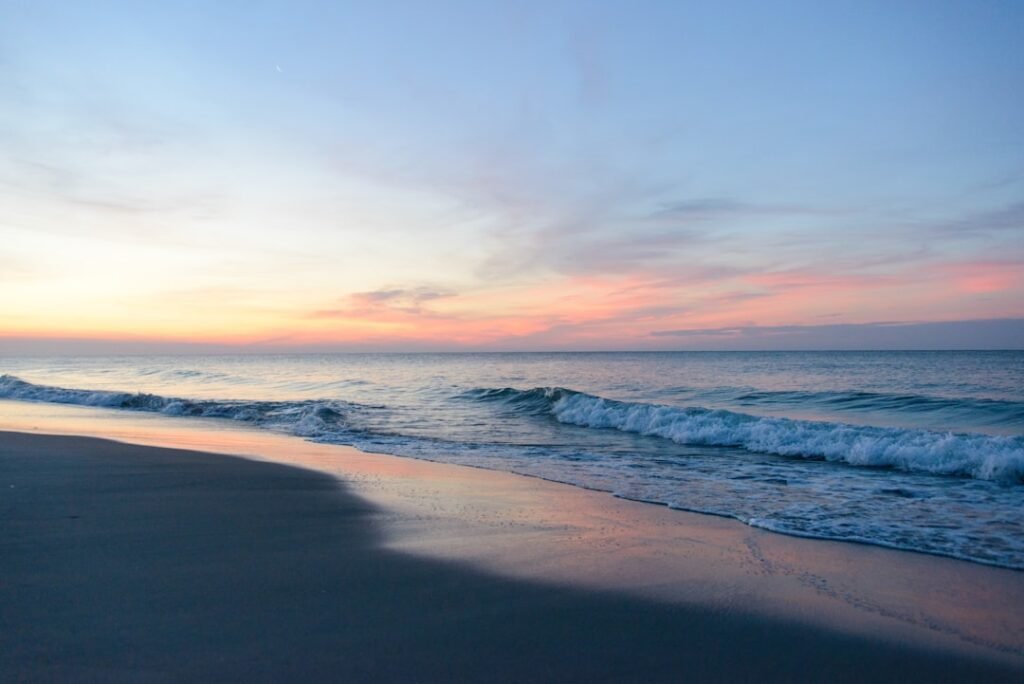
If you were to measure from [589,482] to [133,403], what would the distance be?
21.9 metres

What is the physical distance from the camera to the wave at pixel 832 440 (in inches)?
466

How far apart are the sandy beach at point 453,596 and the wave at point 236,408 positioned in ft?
32.9

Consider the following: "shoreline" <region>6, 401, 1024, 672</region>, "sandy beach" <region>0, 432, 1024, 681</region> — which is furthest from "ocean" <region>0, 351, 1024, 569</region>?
"sandy beach" <region>0, 432, 1024, 681</region>

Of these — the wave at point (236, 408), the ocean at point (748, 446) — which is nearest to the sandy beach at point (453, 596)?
the ocean at point (748, 446)

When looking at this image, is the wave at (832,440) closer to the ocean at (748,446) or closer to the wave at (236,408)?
the ocean at (748,446)

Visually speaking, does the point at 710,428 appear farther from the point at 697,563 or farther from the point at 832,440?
the point at 697,563

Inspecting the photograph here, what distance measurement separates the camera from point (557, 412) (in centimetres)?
2352

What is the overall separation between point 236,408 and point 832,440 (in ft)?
63.1

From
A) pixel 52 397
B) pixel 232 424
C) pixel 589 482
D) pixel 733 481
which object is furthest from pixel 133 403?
pixel 733 481

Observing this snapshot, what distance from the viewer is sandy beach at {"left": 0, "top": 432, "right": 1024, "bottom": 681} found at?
12.4 feet

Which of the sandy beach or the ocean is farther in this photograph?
the ocean

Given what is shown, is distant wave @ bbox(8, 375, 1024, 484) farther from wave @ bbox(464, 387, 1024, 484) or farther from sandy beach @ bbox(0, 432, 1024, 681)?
sandy beach @ bbox(0, 432, 1024, 681)

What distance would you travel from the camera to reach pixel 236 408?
2300cm

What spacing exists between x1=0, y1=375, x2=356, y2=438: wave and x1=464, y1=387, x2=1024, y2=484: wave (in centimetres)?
820
